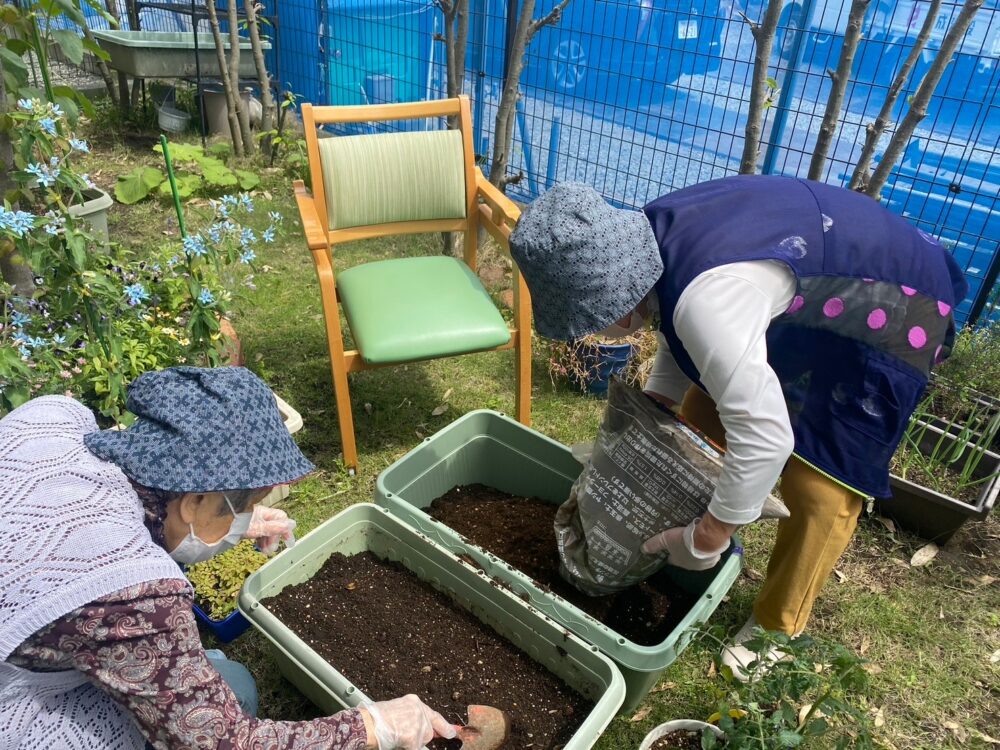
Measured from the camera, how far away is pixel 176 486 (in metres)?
1.16

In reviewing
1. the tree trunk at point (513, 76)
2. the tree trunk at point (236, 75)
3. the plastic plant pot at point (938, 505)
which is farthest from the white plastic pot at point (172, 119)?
the plastic plant pot at point (938, 505)

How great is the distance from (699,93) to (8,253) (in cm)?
330

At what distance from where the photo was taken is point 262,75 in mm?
4918

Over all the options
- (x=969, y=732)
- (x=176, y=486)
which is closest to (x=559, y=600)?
(x=176, y=486)

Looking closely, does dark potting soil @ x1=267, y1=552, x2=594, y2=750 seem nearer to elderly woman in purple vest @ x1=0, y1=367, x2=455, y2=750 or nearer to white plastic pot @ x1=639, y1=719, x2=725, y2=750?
white plastic pot @ x1=639, y1=719, x2=725, y2=750

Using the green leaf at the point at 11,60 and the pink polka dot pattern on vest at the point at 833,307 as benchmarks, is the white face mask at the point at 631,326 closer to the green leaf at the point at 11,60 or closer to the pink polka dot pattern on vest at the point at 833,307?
the pink polka dot pattern on vest at the point at 833,307

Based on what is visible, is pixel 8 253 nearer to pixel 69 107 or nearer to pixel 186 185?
pixel 69 107

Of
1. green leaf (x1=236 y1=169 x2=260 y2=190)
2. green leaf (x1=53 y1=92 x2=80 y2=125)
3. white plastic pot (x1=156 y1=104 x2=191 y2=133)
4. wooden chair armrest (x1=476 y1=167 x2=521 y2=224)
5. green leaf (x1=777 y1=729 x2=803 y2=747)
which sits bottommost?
green leaf (x1=236 y1=169 x2=260 y2=190)

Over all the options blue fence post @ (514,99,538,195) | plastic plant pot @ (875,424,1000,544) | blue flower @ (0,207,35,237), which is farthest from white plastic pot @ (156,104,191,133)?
plastic plant pot @ (875,424,1000,544)

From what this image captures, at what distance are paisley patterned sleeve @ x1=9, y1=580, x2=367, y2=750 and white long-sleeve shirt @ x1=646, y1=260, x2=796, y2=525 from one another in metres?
1.00

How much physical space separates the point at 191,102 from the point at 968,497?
586 cm

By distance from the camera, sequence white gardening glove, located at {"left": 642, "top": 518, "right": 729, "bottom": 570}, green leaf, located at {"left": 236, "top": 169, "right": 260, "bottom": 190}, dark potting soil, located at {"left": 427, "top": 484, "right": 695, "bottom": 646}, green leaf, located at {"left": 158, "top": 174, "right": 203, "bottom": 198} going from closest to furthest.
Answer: white gardening glove, located at {"left": 642, "top": 518, "right": 729, "bottom": 570} → dark potting soil, located at {"left": 427, "top": 484, "right": 695, "bottom": 646} → green leaf, located at {"left": 158, "top": 174, "right": 203, "bottom": 198} → green leaf, located at {"left": 236, "top": 169, "right": 260, "bottom": 190}

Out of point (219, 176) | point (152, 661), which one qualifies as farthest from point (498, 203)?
point (219, 176)

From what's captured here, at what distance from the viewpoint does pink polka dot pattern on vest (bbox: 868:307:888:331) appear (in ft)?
5.06
